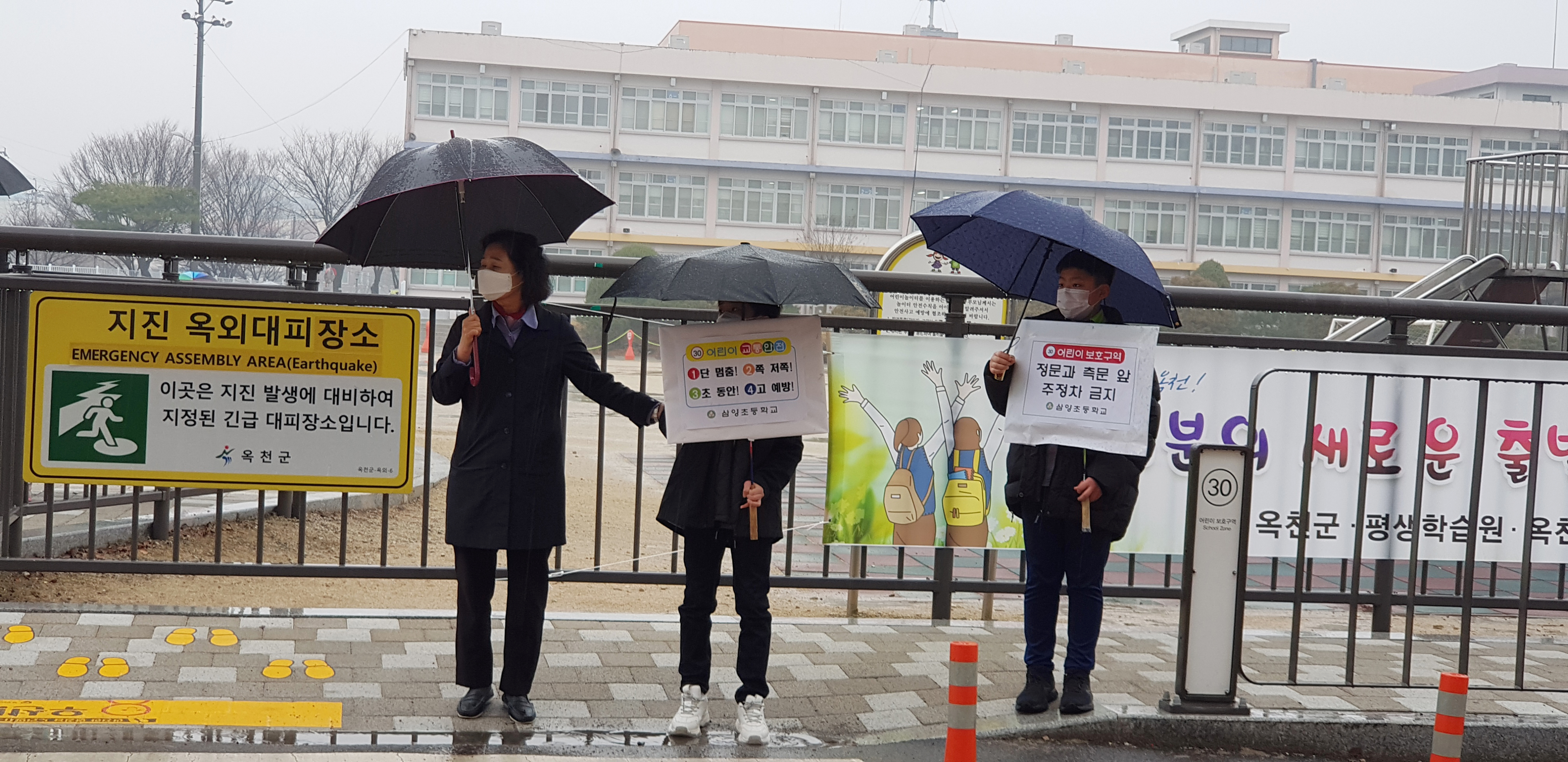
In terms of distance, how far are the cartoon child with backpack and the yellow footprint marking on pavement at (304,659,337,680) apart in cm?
245

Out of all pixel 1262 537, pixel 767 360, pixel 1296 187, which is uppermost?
pixel 1296 187

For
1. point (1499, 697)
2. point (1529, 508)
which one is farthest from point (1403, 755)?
point (1529, 508)

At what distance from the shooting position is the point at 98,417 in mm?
5398

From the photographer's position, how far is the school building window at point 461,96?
65.8 meters

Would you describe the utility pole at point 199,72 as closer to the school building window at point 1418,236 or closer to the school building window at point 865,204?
the school building window at point 865,204

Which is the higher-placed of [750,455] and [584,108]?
[584,108]

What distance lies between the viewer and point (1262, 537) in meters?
6.18

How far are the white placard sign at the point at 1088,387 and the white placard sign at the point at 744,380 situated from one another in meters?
0.81

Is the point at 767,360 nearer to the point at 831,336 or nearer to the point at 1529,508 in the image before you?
the point at 831,336

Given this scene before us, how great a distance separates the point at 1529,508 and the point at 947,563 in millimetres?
2456

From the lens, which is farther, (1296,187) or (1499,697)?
(1296,187)

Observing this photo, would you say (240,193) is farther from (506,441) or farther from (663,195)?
(506,441)

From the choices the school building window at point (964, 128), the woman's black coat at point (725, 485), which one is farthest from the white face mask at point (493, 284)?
the school building window at point (964, 128)

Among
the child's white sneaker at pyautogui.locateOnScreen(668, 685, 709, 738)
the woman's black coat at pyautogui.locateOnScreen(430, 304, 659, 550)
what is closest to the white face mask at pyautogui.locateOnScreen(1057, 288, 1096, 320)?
the woman's black coat at pyautogui.locateOnScreen(430, 304, 659, 550)
